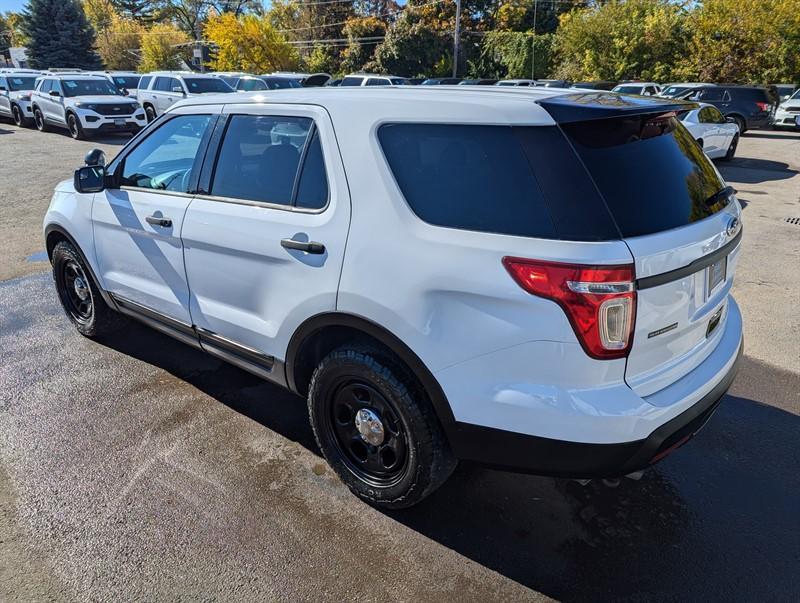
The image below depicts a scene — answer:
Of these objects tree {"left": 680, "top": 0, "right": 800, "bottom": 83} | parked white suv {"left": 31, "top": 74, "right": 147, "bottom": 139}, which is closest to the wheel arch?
parked white suv {"left": 31, "top": 74, "right": 147, "bottom": 139}

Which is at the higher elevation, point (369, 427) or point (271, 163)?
point (271, 163)

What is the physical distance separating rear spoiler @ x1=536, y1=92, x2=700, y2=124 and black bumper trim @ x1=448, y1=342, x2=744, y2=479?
1.18 meters

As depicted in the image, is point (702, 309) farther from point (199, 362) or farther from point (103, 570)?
point (199, 362)

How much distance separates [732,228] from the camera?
2596mm

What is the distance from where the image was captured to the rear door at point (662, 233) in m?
2.11

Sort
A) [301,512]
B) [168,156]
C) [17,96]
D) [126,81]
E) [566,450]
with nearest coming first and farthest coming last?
[566,450] < [301,512] < [168,156] < [17,96] < [126,81]

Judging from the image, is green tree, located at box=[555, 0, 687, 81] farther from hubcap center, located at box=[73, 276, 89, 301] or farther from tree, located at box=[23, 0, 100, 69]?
tree, located at box=[23, 0, 100, 69]

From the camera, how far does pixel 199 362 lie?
4340 millimetres

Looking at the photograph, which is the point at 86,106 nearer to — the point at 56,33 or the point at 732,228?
the point at 732,228

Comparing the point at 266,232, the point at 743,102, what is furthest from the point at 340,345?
the point at 743,102

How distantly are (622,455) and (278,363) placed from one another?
1703mm

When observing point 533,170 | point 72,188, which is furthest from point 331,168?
point 72,188

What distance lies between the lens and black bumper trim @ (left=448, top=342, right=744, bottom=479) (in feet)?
6.99

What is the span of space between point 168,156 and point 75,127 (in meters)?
16.5
